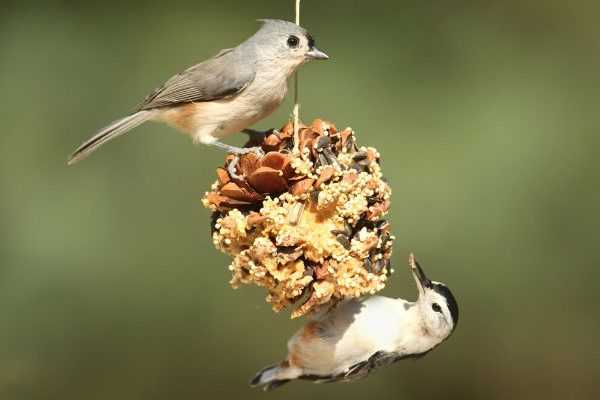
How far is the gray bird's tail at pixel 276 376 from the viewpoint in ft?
5.62

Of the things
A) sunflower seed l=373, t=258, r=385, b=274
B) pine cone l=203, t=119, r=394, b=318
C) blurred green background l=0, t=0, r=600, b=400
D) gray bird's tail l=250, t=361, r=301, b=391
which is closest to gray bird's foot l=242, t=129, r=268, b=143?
pine cone l=203, t=119, r=394, b=318

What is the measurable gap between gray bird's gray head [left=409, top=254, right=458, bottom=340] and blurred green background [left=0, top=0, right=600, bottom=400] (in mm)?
983

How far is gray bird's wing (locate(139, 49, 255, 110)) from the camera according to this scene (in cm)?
158

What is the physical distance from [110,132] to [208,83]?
219 millimetres

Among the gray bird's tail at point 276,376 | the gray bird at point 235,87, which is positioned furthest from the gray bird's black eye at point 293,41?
the gray bird's tail at point 276,376

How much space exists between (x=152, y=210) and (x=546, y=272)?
1314 mm

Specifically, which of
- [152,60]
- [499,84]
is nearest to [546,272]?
[499,84]

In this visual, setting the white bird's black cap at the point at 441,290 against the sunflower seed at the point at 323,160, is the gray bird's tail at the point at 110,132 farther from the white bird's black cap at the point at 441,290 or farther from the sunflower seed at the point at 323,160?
the white bird's black cap at the point at 441,290

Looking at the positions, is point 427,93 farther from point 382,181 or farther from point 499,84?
point 382,181

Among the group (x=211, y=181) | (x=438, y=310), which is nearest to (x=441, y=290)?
(x=438, y=310)

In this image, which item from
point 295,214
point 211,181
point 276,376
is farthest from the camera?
point 211,181

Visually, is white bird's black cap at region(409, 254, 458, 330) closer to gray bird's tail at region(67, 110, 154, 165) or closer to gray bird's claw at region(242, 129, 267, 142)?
gray bird's claw at region(242, 129, 267, 142)

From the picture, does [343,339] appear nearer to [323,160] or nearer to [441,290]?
[441,290]

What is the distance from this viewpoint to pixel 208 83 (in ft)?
5.28
